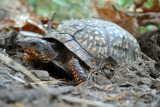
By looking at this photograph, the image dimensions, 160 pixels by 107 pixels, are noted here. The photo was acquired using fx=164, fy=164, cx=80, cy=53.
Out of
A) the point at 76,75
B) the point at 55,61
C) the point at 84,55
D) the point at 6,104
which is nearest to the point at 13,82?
the point at 6,104

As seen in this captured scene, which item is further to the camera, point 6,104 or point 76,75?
point 76,75

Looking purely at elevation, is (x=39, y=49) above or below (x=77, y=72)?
above

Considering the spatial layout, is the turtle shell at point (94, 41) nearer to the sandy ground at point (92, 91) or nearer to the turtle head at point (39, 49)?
the turtle head at point (39, 49)

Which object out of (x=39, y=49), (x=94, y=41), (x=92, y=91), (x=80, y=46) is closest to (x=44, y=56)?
(x=39, y=49)

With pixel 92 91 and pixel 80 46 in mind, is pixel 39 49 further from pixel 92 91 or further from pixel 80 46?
pixel 92 91

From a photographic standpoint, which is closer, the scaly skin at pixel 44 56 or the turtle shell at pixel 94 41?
the scaly skin at pixel 44 56

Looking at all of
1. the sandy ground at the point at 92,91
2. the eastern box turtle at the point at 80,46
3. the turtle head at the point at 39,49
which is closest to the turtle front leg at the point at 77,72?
Result: the eastern box turtle at the point at 80,46

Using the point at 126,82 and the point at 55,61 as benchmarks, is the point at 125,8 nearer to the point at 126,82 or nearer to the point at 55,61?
the point at 55,61
